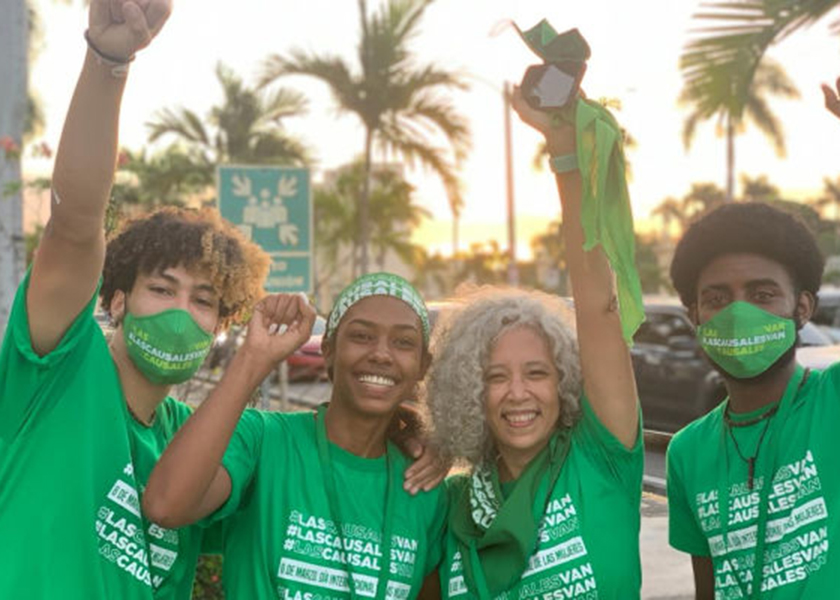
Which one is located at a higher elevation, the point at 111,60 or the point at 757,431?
the point at 111,60

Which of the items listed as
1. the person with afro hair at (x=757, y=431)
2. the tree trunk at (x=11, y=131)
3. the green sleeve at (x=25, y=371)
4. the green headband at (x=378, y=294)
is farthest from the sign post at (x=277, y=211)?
the green sleeve at (x=25, y=371)

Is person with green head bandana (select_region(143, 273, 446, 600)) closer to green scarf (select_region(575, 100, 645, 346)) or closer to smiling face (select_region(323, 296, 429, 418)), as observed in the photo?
smiling face (select_region(323, 296, 429, 418))

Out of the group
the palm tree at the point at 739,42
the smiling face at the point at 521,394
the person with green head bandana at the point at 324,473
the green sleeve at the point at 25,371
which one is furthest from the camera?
the palm tree at the point at 739,42

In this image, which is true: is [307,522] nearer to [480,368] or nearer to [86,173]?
[480,368]

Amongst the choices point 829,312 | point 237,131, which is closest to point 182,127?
point 237,131

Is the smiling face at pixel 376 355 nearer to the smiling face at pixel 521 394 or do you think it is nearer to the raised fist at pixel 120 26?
the smiling face at pixel 521 394

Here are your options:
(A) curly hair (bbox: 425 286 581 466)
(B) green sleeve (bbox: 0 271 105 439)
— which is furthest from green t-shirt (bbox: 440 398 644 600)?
(B) green sleeve (bbox: 0 271 105 439)

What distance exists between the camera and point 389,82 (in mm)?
17109

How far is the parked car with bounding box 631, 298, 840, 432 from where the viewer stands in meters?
11.8

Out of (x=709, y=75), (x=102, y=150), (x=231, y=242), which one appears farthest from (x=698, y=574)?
(x=709, y=75)

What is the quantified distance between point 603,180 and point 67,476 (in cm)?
134

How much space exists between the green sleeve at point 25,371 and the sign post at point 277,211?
6.43m

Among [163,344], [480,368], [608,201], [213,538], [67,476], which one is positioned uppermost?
[608,201]

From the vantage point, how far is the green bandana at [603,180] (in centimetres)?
243
